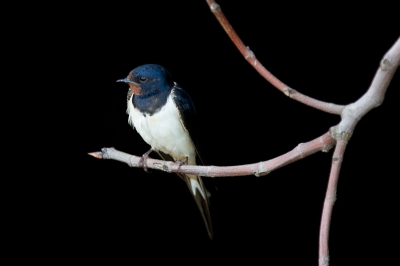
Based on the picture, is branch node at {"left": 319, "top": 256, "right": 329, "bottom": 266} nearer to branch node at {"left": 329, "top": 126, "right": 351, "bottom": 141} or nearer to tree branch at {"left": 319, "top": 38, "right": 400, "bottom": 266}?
tree branch at {"left": 319, "top": 38, "right": 400, "bottom": 266}

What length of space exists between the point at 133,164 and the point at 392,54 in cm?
85

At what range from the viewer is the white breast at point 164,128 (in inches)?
66.1

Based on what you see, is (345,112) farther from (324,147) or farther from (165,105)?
(165,105)

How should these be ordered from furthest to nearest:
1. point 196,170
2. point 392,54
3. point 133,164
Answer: point 133,164, point 196,170, point 392,54

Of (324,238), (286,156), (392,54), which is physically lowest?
(324,238)

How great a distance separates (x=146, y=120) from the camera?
1683 millimetres

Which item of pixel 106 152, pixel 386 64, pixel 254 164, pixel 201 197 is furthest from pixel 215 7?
pixel 201 197

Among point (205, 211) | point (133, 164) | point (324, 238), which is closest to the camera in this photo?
point (324, 238)

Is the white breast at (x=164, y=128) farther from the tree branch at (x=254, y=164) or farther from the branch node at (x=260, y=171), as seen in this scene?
the branch node at (x=260, y=171)

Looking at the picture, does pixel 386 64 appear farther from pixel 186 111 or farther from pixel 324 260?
pixel 186 111

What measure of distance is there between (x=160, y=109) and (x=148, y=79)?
11 cm

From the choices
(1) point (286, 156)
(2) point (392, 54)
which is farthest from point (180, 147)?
(2) point (392, 54)

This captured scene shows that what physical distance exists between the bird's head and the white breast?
0.21 ft

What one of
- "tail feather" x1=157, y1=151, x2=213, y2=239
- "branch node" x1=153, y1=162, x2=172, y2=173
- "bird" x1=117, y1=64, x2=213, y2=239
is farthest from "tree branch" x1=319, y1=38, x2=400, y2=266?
"tail feather" x1=157, y1=151, x2=213, y2=239
